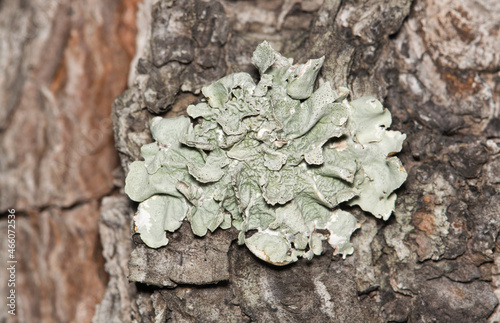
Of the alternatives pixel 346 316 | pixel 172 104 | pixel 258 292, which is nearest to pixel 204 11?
pixel 172 104

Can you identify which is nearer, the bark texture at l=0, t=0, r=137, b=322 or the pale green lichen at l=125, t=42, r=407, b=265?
the pale green lichen at l=125, t=42, r=407, b=265

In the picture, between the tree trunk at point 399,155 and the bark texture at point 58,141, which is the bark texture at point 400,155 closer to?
the tree trunk at point 399,155

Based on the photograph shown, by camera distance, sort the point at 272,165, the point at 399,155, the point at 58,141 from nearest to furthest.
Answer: the point at 272,165 < the point at 399,155 < the point at 58,141

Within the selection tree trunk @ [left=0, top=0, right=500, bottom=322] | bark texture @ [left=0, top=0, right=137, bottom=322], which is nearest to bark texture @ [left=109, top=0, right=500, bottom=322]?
tree trunk @ [left=0, top=0, right=500, bottom=322]

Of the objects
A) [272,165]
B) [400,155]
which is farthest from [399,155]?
[272,165]

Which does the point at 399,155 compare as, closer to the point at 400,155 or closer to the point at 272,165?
the point at 400,155

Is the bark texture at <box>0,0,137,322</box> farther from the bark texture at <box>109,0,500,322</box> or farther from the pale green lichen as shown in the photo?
the pale green lichen

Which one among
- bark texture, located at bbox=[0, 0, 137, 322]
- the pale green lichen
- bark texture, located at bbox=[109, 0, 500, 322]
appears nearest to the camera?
the pale green lichen

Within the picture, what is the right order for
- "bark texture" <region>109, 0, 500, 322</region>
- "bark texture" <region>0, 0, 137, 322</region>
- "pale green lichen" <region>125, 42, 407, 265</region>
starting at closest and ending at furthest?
"pale green lichen" <region>125, 42, 407, 265</region>
"bark texture" <region>109, 0, 500, 322</region>
"bark texture" <region>0, 0, 137, 322</region>
